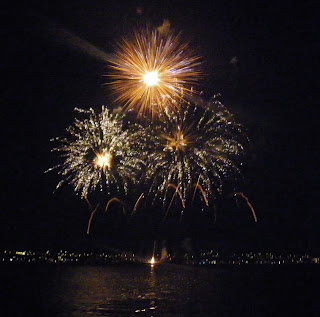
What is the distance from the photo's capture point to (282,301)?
63.3 ft

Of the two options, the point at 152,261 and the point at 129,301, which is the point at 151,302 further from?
the point at 152,261

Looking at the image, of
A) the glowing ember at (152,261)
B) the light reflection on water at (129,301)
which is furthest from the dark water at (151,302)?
the glowing ember at (152,261)

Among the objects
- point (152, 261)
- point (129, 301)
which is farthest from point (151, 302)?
point (152, 261)

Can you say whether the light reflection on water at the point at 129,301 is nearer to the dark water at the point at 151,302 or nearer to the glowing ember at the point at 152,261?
the dark water at the point at 151,302

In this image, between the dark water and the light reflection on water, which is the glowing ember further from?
the light reflection on water

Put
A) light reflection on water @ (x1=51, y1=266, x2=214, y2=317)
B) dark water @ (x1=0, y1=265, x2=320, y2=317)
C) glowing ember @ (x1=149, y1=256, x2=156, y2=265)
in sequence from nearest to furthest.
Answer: light reflection on water @ (x1=51, y1=266, x2=214, y2=317) → dark water @ (x1=0, y1=265, x2=320, y2=317) → glowing ember @ (x1=149, y1=256, x2=156, y2=265)

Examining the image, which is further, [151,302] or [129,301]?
[129,301]

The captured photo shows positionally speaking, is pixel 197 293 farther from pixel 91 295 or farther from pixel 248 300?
pixel 91 295

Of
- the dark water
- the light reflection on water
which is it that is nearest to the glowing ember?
the dark water

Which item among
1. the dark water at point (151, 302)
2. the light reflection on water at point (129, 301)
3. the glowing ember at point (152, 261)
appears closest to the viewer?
the light reflection on water at point (129, 301)

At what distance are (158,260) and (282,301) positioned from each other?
50.3 meters

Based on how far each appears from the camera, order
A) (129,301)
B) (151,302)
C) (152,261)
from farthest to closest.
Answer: (152,261) < (129,301) < (151,302)

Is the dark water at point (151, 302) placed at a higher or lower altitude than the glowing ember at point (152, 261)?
lower

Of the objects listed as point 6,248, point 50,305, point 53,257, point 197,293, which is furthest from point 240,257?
point 50,305
